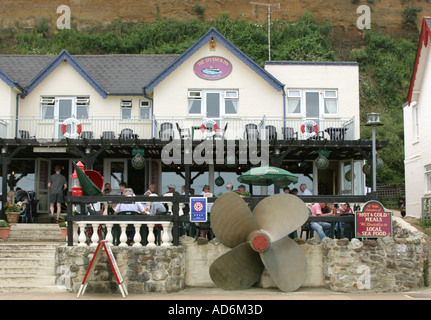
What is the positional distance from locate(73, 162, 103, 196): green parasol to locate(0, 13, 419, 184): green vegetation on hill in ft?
115

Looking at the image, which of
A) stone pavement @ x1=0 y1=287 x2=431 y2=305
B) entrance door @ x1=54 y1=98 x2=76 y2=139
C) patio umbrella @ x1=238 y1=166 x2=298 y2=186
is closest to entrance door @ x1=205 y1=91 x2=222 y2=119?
entrance door @ x1=54 y1=98 x2=76 y2=139

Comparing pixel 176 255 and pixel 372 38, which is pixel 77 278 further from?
pixel 372 38

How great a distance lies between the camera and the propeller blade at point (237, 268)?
33.8 feet

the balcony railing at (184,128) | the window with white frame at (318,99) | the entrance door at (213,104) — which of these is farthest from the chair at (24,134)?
the window with white frame at (318,99)

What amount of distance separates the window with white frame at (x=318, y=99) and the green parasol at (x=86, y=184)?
12.4 metres

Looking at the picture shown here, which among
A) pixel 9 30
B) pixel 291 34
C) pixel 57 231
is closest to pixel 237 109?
pixel 57 231

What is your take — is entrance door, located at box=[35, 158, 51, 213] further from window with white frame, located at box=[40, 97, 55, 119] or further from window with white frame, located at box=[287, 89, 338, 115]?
window with white frame, located at box=[287, 89, 338, 115]

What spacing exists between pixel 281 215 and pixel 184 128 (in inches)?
438

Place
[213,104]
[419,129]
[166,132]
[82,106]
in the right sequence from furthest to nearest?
[419,129] → [82,106] → [213,104] → [166,132]

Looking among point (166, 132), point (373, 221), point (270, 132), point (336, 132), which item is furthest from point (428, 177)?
point (373, 221)

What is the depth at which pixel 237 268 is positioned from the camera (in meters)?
10.4

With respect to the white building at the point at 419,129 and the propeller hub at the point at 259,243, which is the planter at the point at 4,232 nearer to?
the propeller hub at the point at 259,243

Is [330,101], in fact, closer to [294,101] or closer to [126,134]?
[294,101]

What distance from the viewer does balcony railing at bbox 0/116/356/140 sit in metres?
20.4
